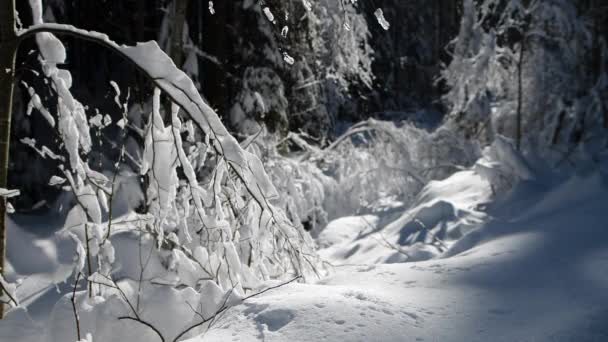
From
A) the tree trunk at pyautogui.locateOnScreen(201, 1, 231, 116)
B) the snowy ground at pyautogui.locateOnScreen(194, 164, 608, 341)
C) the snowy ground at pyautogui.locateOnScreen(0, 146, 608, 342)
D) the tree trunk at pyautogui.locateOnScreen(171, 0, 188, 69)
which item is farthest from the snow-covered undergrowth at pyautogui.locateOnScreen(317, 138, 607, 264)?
the tree trunk at pyautogui.locateOnScreen(171, 0, 188, 69)

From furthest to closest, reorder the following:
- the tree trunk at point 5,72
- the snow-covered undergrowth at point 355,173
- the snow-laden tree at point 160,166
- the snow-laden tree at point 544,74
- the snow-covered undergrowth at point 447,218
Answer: the snow-laden tree at point 544,74 → the snow-covered undergrowth at point 355,173 → the snow-covered undergrowth at point 447,218 → the tree trunk at point 5,72 → the snow-laden tree at point 160,166

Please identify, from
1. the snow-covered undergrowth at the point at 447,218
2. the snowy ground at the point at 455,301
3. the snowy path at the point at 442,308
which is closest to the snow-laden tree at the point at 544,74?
the snow-covered undergrowth at the point at 447,218

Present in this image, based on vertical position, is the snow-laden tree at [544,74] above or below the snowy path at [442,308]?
above

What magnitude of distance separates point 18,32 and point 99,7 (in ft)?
12.0

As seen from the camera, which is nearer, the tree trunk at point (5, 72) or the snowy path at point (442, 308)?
the snowy path at point (442, 308)

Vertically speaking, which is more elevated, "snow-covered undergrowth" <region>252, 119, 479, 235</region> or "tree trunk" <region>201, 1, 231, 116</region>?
"tree trunk" <region>201, 1, 231, 116</region>

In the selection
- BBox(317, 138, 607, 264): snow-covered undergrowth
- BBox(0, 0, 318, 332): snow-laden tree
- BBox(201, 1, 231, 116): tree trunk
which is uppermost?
BBox(201, 1, 231, 116): tree trunk

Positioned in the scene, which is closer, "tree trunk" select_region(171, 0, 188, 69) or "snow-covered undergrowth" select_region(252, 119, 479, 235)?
"tree trunk" select_region(171, 0, 188, 69)

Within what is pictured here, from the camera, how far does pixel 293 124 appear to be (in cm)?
595

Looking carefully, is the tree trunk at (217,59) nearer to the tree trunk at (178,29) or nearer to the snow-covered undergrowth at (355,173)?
the tree trunk at (178,29)

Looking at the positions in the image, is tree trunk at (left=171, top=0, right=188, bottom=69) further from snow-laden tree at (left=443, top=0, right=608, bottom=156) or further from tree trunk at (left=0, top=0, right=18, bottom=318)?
snow-laden tree at (left=443, top=0, right=608, bottom=156)

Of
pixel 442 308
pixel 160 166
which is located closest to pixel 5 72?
pixel 160 166

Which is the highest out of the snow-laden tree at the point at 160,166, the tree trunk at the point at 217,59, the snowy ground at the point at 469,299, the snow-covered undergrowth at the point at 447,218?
the tree trunk at the point at 217,59

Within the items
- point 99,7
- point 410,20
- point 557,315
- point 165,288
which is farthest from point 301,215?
point 410,20
